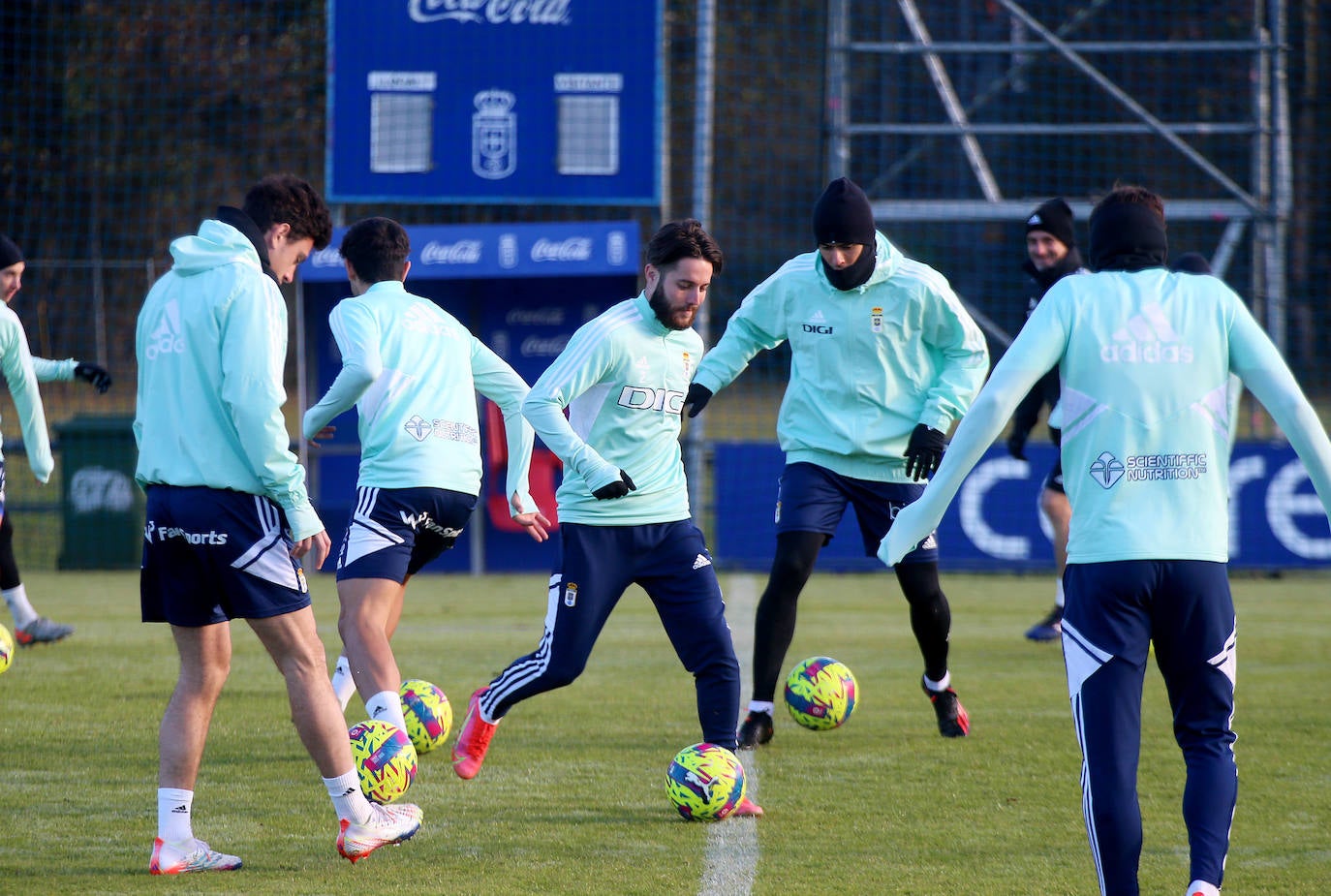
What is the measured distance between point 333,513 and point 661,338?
8.27 metres

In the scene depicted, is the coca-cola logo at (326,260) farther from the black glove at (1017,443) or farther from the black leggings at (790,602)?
the black leggings at (790,602)

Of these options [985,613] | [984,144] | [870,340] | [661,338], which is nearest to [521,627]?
[985,613]

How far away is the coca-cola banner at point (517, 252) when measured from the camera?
1323 centimetres

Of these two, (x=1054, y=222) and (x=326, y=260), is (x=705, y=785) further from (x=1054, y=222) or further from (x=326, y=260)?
(x=326, y=260)

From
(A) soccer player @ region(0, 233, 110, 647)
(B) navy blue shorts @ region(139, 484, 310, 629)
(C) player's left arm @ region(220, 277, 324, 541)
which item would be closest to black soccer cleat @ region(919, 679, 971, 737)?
(B) navy blue shorts @ region(139, 484, 310, 629)

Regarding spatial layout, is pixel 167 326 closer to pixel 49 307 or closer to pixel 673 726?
pixel 673 726

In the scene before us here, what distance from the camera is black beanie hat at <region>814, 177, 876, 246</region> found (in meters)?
6.45

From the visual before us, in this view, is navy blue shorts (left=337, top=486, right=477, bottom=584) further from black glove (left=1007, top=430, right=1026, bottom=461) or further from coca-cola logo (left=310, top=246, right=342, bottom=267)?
coca-cola logo (left=310, top=246, right=342, bottom=267)

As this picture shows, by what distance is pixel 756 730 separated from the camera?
259 inches

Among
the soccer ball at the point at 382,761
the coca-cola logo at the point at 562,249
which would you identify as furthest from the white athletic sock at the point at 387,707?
the coca-cola logo at the point at 562,249

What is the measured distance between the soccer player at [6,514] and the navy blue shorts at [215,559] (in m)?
3.79

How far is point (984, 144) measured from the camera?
79.8 feet

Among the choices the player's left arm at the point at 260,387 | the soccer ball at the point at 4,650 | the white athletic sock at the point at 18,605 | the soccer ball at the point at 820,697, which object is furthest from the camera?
the white athletic sock at the point at 18,605

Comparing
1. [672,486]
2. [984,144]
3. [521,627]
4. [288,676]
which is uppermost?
[984,144]
